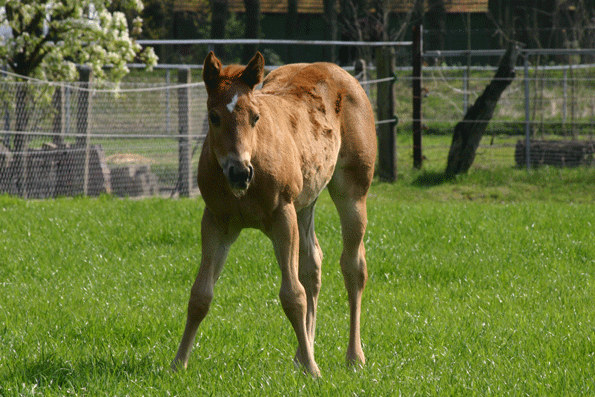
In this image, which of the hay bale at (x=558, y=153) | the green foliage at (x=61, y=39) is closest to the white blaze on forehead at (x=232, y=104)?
the green foliage at (x=61, y=39)

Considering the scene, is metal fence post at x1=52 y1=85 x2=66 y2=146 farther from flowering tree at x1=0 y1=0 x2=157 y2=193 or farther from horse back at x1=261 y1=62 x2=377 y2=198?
horse back at x1=261 y1=62 x2=377 y2=198

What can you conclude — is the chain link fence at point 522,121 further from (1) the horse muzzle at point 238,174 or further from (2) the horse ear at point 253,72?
(1) the horse muzzle at point 238,174

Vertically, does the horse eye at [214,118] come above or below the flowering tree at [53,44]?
below

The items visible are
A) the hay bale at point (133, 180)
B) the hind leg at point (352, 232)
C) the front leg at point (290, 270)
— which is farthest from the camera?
the hay bale at point (133, 180)

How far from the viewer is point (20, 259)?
6.96 meters

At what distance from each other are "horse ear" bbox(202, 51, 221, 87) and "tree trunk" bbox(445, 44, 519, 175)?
374 inches

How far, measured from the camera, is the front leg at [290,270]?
155 inches

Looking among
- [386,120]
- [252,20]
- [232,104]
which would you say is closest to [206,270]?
[232,104]

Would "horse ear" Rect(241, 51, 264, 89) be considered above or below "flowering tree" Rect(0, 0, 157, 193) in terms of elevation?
below

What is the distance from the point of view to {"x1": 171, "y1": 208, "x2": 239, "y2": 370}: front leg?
159 inches

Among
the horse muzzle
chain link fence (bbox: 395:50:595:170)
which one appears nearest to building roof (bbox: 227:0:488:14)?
chain link fence (bbox: 395:50:595:170)

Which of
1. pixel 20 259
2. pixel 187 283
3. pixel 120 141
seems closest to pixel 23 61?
pixel 120 141

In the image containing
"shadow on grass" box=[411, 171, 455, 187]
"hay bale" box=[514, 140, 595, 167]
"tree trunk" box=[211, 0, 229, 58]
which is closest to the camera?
"shadow on grass" box=[411, 171, 455, 187]

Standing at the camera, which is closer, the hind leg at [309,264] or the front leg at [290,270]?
the front leg at [290,270]
